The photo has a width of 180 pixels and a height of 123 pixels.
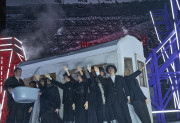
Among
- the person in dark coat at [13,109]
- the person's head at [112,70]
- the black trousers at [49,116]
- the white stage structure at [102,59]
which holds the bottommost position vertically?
the black trousers at [49,116]

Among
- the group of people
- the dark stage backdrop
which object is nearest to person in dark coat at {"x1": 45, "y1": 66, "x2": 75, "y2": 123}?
the group of people

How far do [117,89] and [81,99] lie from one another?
1232mm

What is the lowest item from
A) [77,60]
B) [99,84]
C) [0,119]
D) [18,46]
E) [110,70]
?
[0,119]

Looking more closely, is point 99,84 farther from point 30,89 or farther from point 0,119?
point 0,119

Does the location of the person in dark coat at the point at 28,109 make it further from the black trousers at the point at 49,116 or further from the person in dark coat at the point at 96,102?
the person in dark coat at the point at 96,102

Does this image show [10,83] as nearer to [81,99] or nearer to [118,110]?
[81,99]

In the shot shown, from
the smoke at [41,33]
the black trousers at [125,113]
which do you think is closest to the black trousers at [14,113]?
the black trousers at [125,113]

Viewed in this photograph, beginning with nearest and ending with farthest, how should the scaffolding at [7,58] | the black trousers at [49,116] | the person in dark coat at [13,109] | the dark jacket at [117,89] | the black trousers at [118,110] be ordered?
the black trousers at [118,110] → the dark jacket at [117,89] → the person in dark coat at [13,109] → the black trousers at [49,116] → the scaffolding at [7,58]

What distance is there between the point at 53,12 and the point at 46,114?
1841 cm

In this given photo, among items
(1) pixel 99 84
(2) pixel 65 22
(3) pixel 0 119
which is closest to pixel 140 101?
(1) pixel 99 84

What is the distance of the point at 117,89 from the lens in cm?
552

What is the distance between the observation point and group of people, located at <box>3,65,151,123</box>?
5.50 metres

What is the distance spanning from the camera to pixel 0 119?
7.52 m

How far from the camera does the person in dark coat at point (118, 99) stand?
541 cm
